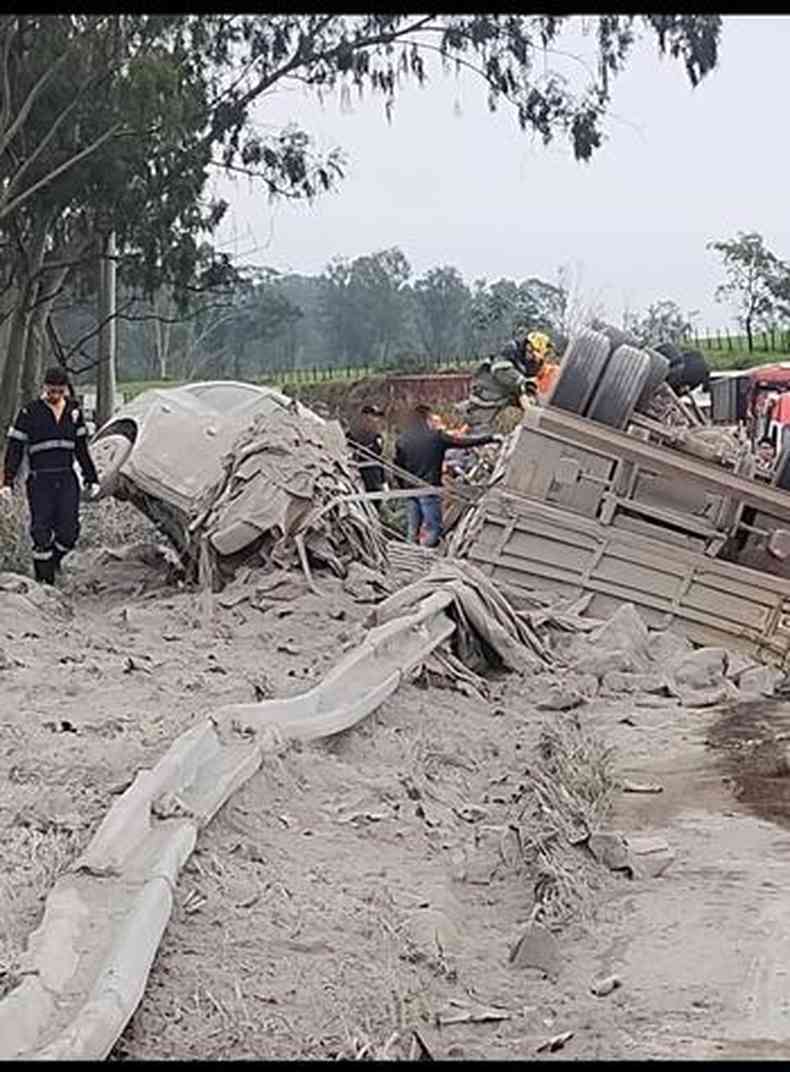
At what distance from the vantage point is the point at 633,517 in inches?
424

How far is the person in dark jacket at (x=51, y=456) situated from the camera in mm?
11383

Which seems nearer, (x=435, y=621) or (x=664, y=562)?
(x=435, y=621)

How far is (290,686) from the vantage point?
7.90 meters

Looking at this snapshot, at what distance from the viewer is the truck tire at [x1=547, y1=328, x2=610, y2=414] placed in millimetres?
10953

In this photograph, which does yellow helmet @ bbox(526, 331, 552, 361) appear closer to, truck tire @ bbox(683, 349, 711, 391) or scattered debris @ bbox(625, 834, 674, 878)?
truck tire @ bbox(683, 349, 711, 391)

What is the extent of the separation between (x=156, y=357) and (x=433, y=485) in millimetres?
42710

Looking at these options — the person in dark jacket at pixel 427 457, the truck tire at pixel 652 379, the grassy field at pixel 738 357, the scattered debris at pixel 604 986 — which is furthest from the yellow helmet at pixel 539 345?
the grassy field at pixel 738 357

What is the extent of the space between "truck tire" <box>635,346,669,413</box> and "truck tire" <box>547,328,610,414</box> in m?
0.30

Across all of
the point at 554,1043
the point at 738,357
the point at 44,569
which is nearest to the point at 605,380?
the point at 44,569

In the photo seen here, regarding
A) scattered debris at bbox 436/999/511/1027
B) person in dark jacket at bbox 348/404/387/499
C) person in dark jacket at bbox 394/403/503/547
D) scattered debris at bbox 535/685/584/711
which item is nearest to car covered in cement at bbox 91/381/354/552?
person in dark jacket at bbox 348/404/387/499

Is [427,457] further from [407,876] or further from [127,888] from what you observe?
[127,888]

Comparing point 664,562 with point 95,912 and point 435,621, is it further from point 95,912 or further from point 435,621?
point 95,912

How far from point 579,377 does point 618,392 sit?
0.27 m

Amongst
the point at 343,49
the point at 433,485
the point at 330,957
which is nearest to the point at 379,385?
the point at 343,49
